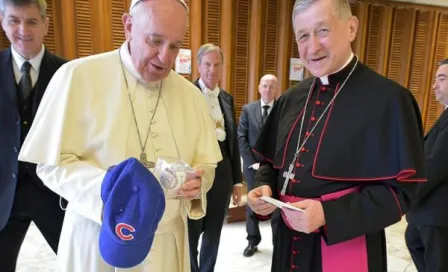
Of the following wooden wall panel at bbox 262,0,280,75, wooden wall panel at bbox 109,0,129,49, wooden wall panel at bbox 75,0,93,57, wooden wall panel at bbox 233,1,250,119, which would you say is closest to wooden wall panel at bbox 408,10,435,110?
wooden wall panel at bbox 262,0,280,75

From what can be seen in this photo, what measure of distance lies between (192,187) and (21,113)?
1116mm

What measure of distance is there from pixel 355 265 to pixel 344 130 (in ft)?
1.69

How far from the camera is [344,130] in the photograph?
137 cm

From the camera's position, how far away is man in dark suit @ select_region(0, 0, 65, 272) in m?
1.79

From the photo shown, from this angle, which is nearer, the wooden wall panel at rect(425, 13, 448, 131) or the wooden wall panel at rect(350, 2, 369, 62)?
the wooden wall panel at rect(350, 2, 369, 62)

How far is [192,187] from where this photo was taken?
4.09 feet

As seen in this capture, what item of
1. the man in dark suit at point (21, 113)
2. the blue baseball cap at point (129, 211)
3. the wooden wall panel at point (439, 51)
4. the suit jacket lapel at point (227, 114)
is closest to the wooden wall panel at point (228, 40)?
the suit jacket lapel at point (227, 114)

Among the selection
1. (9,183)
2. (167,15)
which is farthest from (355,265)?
(9,183)

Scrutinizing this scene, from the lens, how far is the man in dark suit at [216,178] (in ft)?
9.29

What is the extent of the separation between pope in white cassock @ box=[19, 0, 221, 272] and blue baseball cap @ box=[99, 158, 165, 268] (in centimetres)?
12

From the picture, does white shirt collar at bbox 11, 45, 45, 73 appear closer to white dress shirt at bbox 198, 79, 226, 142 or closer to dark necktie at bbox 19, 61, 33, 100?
dark necktie at bbox 19, 61, 33, 100

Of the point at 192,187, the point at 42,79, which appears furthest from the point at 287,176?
the point at 42,79

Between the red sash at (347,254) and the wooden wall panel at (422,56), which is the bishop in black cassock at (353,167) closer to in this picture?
the red sash at (347,254)

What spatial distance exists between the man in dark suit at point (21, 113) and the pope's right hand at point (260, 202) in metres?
1.10
